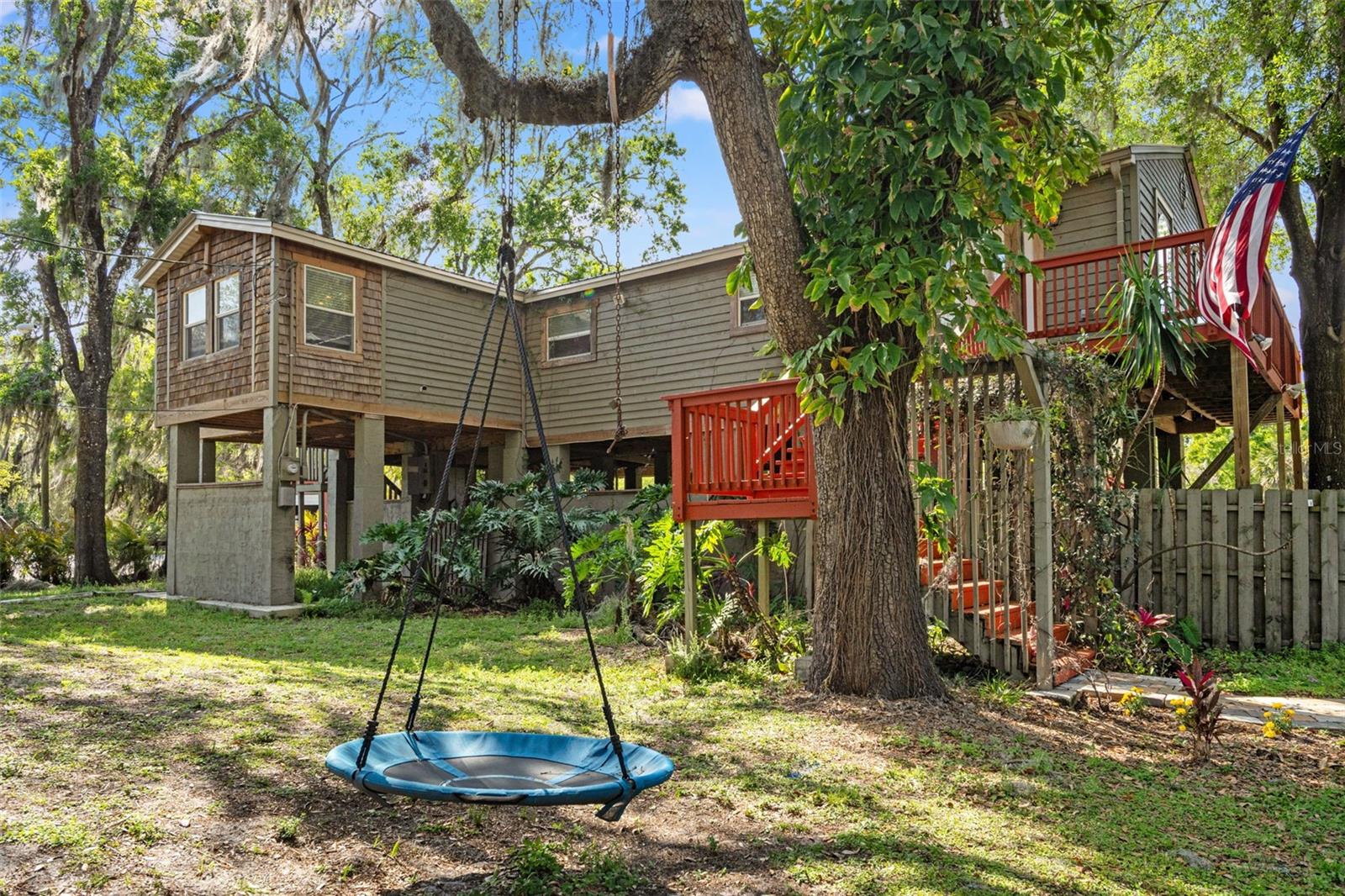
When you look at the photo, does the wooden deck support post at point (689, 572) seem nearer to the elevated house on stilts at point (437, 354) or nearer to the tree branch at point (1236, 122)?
the elevated house on stilts at point (437, 354)

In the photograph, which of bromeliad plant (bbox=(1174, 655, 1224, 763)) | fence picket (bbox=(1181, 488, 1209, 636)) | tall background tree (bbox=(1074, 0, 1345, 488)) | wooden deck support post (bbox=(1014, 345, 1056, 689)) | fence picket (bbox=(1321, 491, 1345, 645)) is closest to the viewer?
bromeliad plant (bbox=(1174, 655, 1224, 763))

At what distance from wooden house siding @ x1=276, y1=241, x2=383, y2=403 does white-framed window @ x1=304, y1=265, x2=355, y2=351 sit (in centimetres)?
11

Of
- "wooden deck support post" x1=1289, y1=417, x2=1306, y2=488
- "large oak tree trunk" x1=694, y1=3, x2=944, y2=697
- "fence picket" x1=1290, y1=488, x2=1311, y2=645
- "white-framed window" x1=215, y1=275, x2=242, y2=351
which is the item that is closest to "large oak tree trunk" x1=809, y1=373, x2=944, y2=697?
"large oak tree trunk" x1=694, y1=3, x2=944, y2=697

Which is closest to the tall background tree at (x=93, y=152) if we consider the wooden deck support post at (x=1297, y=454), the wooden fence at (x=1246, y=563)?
the wooden fence at (x=1246, y=563)

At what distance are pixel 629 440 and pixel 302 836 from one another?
1240 centimetres

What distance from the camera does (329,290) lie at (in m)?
13.1

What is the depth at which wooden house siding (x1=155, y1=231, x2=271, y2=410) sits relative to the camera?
12.6m

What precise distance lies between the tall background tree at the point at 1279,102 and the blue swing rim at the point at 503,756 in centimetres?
1065

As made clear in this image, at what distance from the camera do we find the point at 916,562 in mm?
5965

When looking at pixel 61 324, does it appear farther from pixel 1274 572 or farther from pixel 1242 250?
pixel 1274 572

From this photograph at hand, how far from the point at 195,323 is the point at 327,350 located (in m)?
2.75

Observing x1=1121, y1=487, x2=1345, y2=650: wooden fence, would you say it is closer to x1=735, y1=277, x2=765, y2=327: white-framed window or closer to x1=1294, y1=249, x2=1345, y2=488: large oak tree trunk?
x1=1294, y1=249, x2=1345, y2=488: large oak tree trunk

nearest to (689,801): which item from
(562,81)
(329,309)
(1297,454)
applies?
(562,81)

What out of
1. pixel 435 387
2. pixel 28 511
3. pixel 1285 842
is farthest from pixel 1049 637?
pixel 28 511
